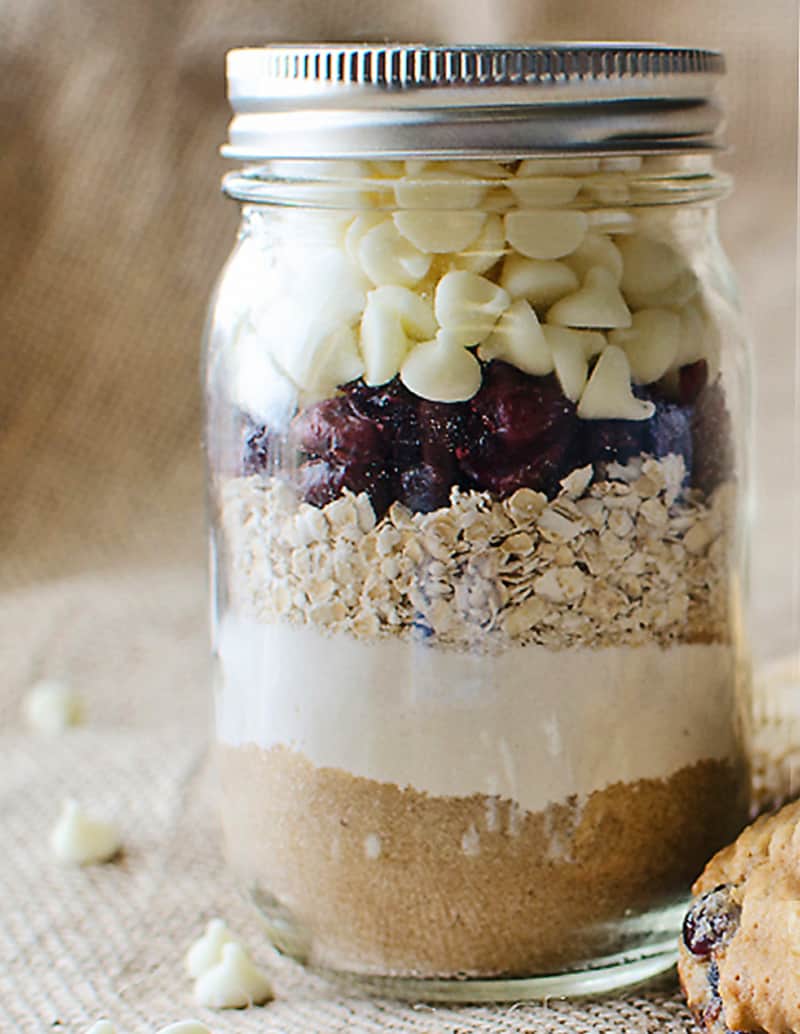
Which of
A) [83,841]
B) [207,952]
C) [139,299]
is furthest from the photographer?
[139,299]

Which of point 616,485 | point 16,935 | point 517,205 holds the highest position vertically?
point 517,205

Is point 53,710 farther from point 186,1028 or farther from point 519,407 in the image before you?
point 519,407

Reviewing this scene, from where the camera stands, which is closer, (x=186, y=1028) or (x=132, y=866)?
(x=186, y=1028)

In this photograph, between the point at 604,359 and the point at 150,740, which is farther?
the point at 150,740

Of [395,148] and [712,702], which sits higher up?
[395,148]

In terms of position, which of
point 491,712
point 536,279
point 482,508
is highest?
point 536,279

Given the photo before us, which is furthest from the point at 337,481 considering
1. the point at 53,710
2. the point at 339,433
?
the point at 53,710

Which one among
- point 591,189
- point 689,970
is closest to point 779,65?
point 591,189

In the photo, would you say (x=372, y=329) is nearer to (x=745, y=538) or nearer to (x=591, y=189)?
(x=591, y=189)
